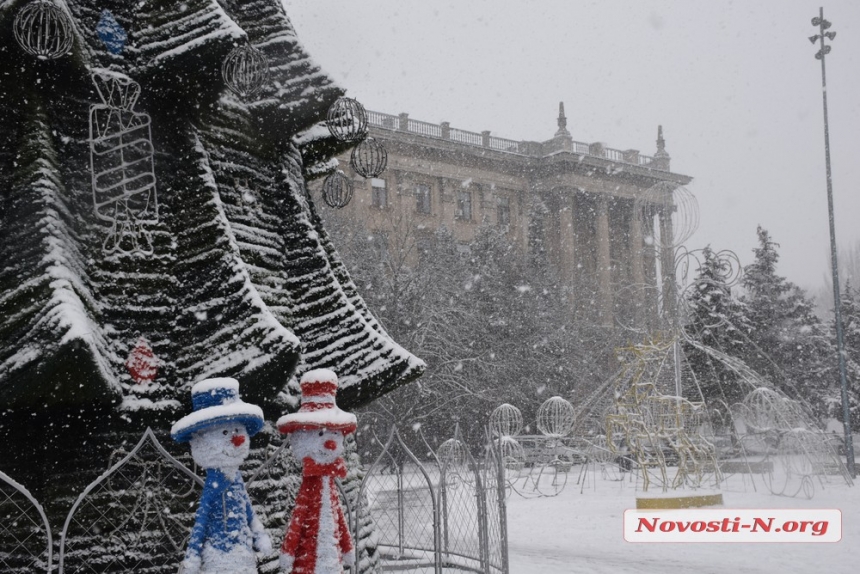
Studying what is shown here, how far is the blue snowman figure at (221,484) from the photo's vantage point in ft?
15.6

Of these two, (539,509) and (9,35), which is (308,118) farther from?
(539,509)

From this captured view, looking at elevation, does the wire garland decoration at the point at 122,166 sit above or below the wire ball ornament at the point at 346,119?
below

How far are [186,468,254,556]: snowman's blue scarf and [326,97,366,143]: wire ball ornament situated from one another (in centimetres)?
400

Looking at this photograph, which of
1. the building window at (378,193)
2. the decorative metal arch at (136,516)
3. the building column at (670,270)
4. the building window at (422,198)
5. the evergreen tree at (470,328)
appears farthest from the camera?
the building window at (422,198)

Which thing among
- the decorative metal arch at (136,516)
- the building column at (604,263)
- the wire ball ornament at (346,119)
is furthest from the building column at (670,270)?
the building column at (604,263)

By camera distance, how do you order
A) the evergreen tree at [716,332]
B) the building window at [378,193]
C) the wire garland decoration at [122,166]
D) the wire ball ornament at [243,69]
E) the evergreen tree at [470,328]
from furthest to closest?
the building window at [378,193] < the evergreen tree at [716,332] < the evergreen tree at [470,328] < the wire ball ornament at [243,69] < the wire garland decoration at [122,166]

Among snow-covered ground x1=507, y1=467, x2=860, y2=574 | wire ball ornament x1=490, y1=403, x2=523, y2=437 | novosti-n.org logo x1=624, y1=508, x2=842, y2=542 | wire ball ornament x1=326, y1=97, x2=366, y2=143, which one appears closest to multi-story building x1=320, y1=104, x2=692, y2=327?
wire ball ornament x1=490, y1=403, x2=523, y2=437

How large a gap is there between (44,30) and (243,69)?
4.70 feet

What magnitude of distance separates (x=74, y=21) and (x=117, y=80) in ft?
1.75

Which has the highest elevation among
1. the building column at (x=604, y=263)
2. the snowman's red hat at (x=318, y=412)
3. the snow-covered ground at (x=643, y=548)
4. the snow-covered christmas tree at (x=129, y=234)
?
the building column at (x=604, y=263)

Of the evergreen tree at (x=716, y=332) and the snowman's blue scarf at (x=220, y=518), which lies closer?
the snowman's blue scarf at (x=220, y=518)

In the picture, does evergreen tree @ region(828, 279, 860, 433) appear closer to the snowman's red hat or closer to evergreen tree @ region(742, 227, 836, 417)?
evergreen tree @ region(742, 227, 836, 417)

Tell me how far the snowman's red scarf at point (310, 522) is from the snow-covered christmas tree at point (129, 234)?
98cm

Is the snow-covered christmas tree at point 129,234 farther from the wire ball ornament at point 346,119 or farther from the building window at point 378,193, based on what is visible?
the building window at point 378,193
